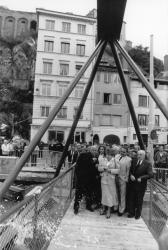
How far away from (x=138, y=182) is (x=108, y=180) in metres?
0.81

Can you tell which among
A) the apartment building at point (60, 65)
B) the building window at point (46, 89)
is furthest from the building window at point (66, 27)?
the building window at point (46, 89)

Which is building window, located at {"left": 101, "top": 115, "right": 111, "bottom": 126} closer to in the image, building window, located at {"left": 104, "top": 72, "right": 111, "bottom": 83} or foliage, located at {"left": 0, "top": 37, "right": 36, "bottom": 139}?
building window, located at {"left": 104, "top": 72, "right": 111, "bottom": 83}

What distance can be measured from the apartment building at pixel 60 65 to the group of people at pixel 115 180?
34.8 m

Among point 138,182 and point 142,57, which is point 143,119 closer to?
point 142,57

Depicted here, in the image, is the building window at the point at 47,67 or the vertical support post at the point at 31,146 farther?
the building window at the point at 47,67

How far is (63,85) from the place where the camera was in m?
46.0

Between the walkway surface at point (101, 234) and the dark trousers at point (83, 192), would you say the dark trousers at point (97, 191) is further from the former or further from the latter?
the walkway surface at point (101, 234)

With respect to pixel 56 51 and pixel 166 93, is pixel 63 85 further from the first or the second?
pixel 166 93

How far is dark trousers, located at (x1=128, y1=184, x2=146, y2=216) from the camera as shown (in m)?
8.41

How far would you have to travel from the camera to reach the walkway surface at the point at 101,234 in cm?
620

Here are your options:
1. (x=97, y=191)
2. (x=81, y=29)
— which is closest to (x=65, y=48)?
(x=81, y=29)

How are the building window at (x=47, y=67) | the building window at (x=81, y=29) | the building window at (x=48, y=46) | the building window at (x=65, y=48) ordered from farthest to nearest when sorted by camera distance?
the building window at (x=81, y=29), the building window at (x=65, y=48), the building window at (x=48, y=46), the building window at (x=47, y=67)

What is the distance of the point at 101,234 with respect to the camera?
6.96m

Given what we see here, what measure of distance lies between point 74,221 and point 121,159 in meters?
2.22
